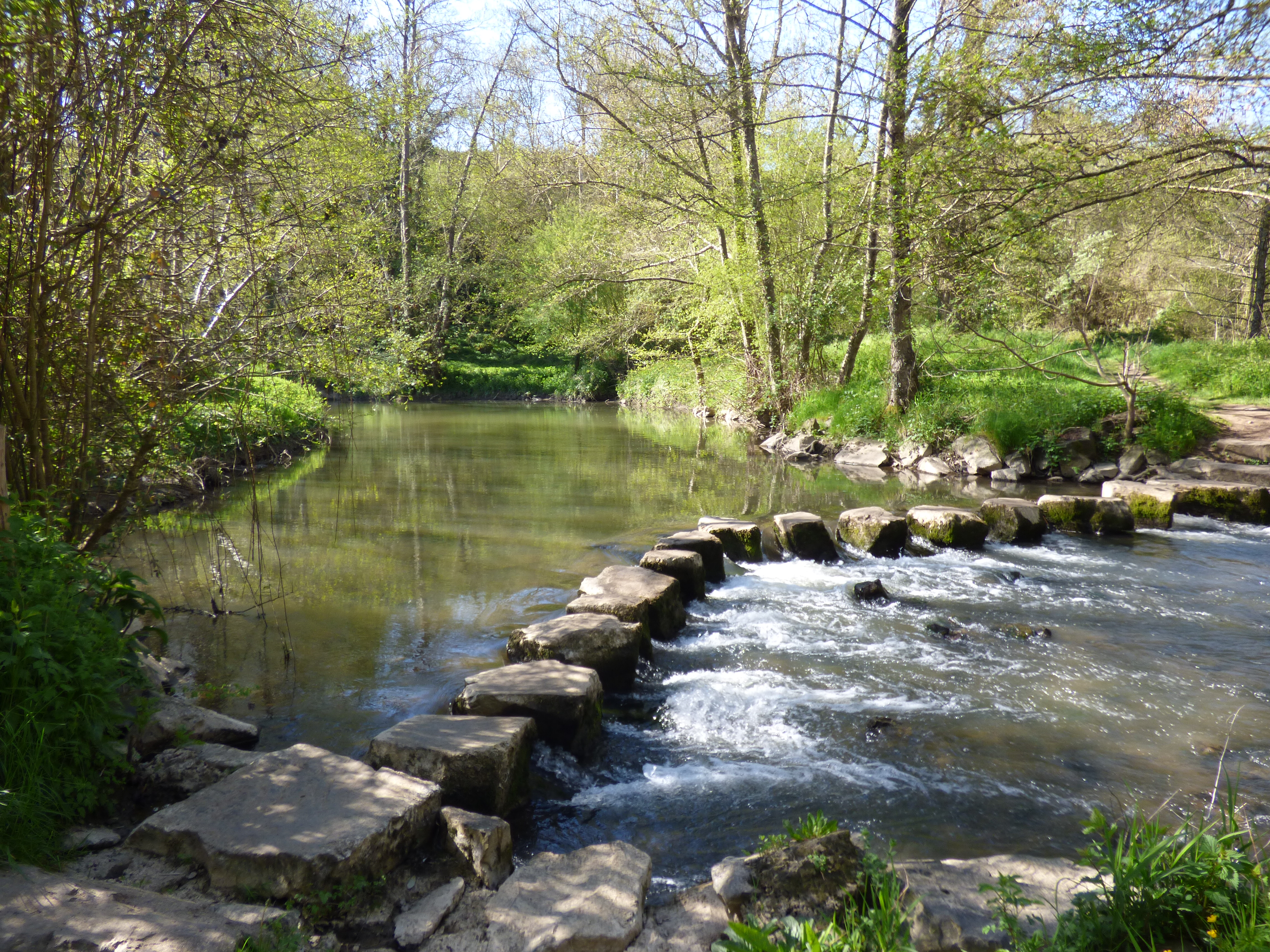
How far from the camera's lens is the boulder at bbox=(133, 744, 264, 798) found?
3.48 meters

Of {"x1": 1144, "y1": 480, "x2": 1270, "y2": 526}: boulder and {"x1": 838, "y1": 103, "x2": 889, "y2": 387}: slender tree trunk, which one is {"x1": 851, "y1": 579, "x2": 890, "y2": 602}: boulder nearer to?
{"x1": 838, "y1": 103, "x2": 889, "y2": 387}: slender tree trunk

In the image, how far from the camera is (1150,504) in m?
10.4

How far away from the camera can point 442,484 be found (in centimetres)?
1298

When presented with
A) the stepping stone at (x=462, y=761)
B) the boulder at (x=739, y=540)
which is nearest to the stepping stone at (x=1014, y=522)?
the boulder at (x=739, y=540)

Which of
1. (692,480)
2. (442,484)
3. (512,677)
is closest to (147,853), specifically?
(512,677)

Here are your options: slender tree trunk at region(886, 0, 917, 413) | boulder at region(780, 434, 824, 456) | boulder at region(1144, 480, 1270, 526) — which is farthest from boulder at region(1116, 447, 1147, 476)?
boulder at region(780, 434, 824, 456)

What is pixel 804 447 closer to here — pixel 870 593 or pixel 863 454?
pixel 863 454

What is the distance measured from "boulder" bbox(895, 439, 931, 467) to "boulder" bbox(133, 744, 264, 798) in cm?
1402

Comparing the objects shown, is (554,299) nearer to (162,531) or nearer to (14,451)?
(162,531)

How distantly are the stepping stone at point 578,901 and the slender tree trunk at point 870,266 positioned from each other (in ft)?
25.1

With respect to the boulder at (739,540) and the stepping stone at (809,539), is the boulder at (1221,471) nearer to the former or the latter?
the stepping stone at (809,539)

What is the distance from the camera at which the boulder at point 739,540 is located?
28.6 feet

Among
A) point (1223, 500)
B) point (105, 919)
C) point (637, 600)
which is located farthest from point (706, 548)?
point (1223, 500)

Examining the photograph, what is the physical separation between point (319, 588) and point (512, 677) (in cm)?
353
